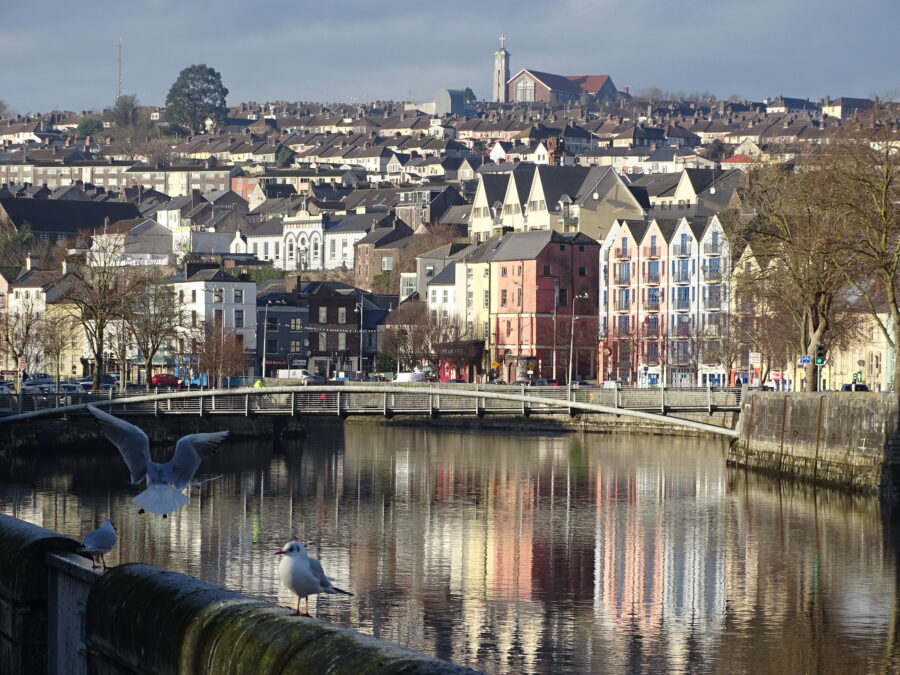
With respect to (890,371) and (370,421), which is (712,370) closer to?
(890,371)

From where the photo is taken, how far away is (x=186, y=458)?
2072 cm

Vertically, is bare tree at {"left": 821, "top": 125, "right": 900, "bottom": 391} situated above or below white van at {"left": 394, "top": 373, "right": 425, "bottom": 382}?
above

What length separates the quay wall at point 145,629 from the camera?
37.7 ft

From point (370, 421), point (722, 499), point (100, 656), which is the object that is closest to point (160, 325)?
point (370, 421)

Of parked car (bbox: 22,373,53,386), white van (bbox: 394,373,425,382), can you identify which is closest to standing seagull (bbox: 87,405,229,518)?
parked car (bbox: 22,373,53,386)

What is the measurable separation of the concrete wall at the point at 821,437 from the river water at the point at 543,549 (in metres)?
0.98

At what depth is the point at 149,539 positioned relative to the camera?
3834 cm

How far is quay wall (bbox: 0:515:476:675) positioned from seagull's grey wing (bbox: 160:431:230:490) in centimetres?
245

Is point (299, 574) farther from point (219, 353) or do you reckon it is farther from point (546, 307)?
point (546, 307)

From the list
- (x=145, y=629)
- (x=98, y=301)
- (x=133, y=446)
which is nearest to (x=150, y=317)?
(x=98, y=301)

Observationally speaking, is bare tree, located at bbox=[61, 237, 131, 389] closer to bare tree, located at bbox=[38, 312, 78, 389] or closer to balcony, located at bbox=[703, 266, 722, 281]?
bare tree, located at bbox=[38, 312, 78, 389]

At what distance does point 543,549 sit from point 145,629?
81.1 ft

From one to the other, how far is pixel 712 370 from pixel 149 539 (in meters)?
61.8

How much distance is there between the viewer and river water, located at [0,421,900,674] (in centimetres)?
2712
